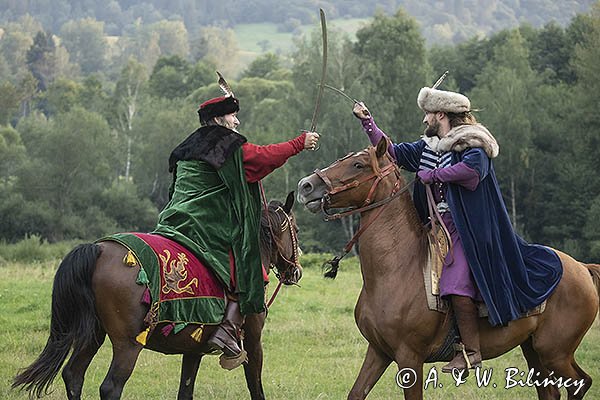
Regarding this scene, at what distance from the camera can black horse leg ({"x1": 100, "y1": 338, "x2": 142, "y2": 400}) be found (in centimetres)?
725

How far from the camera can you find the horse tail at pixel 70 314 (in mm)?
7250

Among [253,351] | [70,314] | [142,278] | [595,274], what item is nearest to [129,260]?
[142,278]

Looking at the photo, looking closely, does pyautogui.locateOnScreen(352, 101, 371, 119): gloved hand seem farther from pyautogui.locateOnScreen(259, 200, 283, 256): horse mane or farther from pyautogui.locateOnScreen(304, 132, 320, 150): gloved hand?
pyautogui.locateOnScreen(259, 200, 283, 256): horse mane

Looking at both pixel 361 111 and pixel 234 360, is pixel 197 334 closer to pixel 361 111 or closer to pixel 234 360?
pixel 234 360

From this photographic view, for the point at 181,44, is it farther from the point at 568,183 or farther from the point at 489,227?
the point at 489,227

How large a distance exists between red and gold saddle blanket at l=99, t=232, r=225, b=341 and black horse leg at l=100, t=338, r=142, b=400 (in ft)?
0.66

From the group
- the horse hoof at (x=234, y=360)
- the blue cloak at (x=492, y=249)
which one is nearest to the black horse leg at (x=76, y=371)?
the horse hoof at (x=234, y=360)

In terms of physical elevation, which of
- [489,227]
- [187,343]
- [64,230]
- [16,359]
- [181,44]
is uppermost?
[489,227]

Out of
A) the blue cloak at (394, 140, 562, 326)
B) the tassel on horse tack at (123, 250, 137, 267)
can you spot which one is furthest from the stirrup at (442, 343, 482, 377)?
the tassel on horse tack at (123, 250, 137, 267)

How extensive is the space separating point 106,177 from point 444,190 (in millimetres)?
50611

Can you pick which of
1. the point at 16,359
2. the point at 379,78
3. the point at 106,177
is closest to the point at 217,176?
the point at 16,359

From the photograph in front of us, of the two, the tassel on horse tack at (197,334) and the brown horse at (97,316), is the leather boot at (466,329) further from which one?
the brown horse at (97,316)

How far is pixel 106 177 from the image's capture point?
5669 cm

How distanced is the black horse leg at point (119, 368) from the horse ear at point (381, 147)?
8.31ft
